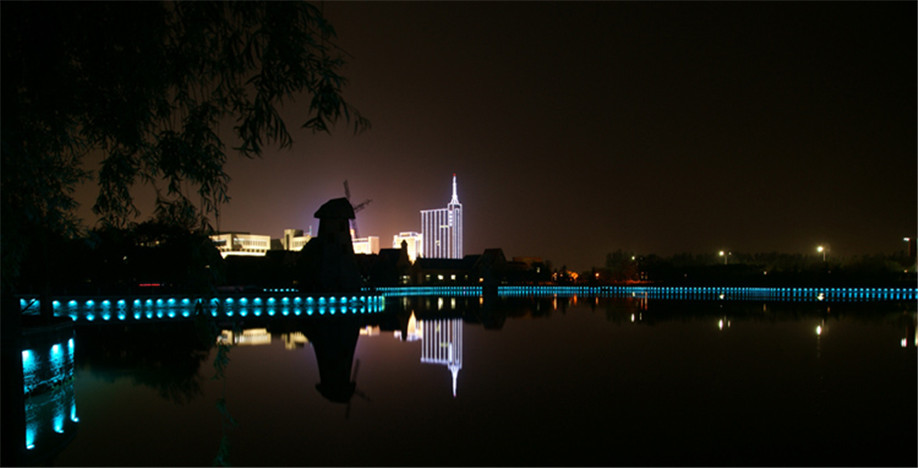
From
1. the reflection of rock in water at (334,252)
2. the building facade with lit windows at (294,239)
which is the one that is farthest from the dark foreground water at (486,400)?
the building facade with lit windows at (294,239)

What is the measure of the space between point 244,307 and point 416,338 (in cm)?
1477

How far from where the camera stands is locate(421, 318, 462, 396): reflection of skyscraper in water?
44.5 feet

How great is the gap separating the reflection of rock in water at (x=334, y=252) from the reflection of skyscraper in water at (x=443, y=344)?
1172 cm

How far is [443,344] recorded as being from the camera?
1664cm

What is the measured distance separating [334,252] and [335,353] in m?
20.0

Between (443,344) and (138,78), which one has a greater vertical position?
(138,78)

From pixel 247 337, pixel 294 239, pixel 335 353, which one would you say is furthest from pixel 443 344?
pixel 294 239

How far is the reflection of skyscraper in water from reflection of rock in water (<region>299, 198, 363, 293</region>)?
11.7 metres

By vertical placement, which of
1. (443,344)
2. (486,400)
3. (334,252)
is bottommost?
(443,344)

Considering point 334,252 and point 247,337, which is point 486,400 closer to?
point 247,337

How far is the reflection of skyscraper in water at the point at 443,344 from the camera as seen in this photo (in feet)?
44.5

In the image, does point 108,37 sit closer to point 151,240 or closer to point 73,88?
point 73,88

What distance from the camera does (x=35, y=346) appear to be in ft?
32.5

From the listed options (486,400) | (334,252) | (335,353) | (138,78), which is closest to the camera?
(138,78)
